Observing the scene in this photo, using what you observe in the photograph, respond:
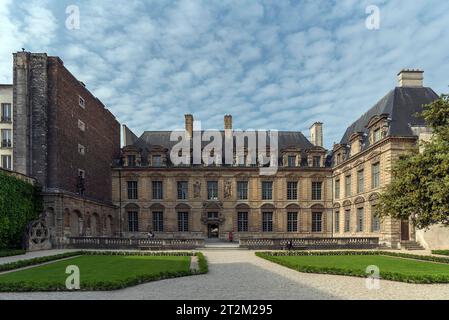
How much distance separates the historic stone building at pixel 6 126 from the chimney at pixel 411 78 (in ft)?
131

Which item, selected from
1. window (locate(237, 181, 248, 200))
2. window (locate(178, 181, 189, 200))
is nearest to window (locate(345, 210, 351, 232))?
window (locate(237, 181, 248, 200))

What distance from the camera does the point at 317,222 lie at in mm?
37656

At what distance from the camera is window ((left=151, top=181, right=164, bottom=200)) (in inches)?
1493

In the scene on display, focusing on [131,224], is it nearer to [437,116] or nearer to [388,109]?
[388,109]

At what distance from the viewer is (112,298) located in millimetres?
8570

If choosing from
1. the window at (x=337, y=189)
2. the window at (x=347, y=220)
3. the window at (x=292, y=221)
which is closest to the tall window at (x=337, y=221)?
the window at (x=337, y=189)

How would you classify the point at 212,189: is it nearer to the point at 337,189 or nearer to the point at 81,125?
the point at 337,189

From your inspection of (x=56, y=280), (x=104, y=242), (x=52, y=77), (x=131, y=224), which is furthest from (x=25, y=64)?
(x=56, y=280)

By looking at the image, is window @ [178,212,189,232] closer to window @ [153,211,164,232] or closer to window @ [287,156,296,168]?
window @ [153,211,164,232]

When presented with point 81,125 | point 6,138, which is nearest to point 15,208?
point 81,125

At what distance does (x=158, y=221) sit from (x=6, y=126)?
1927 cm

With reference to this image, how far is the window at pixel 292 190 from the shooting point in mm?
37938
